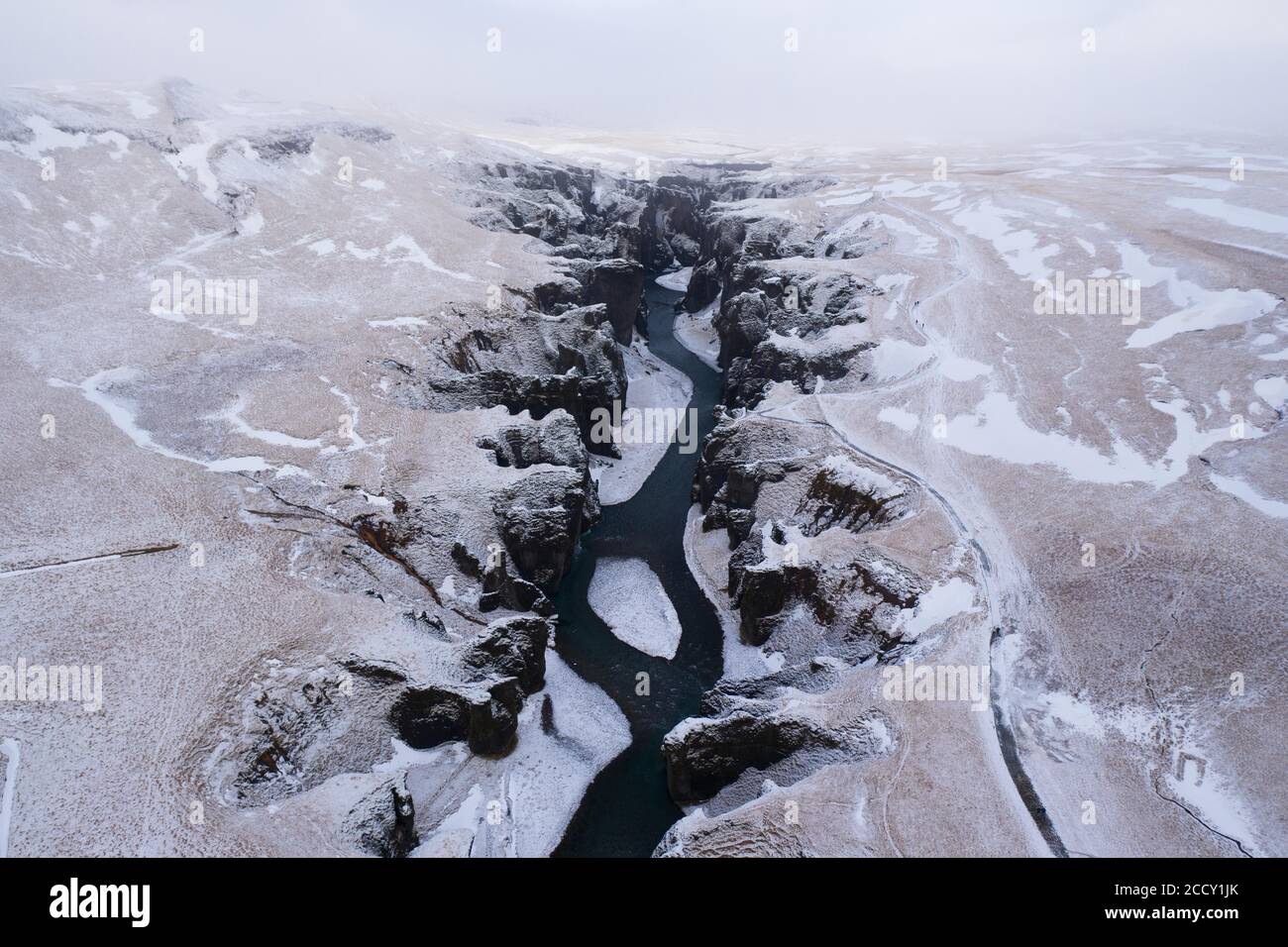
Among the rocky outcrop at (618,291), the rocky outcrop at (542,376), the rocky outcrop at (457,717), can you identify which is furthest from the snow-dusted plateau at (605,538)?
the rocky outcrop at (618,291)

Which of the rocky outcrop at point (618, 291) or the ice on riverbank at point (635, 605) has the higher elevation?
the rocky outcrop at point (618, 291)

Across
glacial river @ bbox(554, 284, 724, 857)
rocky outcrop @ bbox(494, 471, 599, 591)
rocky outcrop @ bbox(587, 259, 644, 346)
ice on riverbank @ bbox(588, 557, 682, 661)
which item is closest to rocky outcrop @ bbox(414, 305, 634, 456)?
glacial river @ bbox(554, 284, 724, 857)

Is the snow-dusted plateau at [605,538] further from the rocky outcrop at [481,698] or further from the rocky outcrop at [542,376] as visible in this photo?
the rocky outcrop at [542,376]

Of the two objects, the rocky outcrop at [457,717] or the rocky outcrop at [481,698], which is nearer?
the rocky outcrop at [457,717]

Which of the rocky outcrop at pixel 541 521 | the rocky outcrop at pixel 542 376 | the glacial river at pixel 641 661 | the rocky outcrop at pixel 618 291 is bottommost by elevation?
the glacial river at pixel 641 661

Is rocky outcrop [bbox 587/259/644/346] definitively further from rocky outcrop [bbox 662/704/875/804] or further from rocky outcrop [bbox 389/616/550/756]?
rocky outcrop [bbox 662/704/875/804]

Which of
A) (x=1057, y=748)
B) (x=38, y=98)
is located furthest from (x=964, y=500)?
(x=38, y=98)

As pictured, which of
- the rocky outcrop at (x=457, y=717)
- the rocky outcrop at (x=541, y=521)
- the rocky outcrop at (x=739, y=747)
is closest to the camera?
the rocky outcrop at (x=739, y=747)
